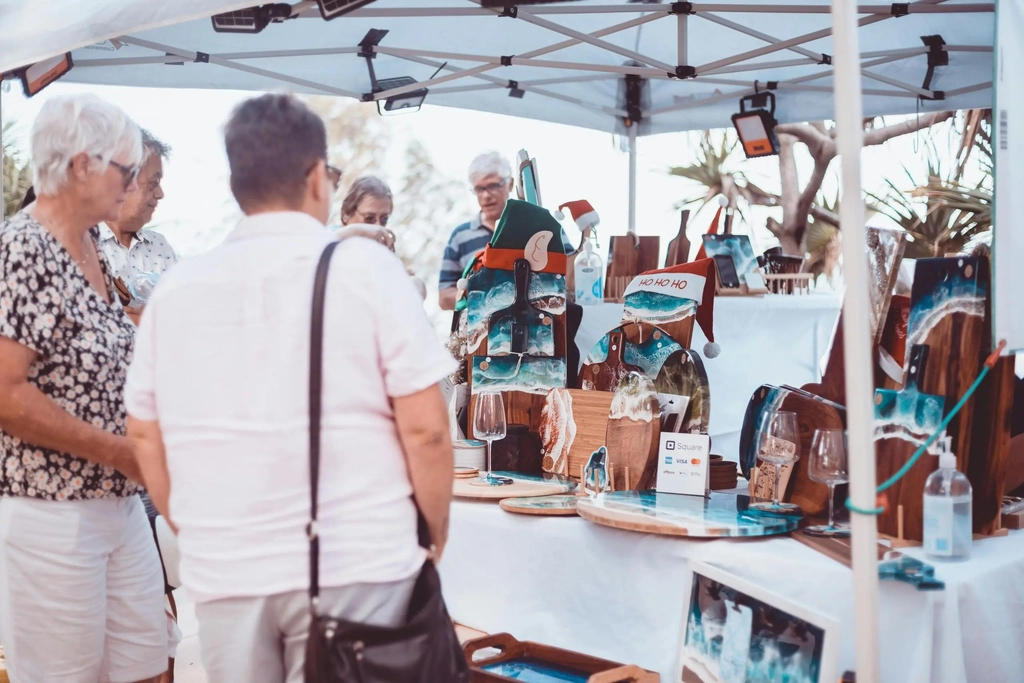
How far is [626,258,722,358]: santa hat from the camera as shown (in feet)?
7.59

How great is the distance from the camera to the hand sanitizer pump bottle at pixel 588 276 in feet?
11.6

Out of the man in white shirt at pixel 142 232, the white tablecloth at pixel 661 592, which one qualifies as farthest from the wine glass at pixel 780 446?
the man in white shirt at pixel 142 232

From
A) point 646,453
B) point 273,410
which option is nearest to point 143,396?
point 273,410

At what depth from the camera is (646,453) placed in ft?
7.22

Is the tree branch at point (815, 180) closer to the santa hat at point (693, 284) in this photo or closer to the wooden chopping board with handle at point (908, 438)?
the santa hat at point (693, 284)

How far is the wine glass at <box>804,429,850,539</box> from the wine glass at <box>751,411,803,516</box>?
12 cm

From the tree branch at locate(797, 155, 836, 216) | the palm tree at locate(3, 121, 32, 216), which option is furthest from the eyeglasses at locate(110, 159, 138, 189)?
the palm tree at locate(3, 121, 32, 216)

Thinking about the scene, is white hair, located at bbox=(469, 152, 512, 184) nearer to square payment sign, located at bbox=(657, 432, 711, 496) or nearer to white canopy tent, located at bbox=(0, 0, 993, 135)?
white canopy tent, located at bbox=(0, 0, 993, 135)

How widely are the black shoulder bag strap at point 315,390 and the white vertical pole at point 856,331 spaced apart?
73 centimetres

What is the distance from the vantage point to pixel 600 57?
470 centimetres

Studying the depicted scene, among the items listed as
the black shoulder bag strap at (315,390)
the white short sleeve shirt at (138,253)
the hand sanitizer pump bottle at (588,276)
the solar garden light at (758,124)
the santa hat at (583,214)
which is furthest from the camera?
the solar garden light at (758,124)

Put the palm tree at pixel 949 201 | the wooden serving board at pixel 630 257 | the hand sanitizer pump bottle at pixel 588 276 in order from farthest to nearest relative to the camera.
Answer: the palm tree at pixel 949 201 → the wooden serving board at pixel 630 257 → the hand sanitizer pump bottle at pixel 588 276

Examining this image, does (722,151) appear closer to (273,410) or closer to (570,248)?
(570,248)

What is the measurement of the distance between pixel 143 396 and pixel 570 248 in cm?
237
